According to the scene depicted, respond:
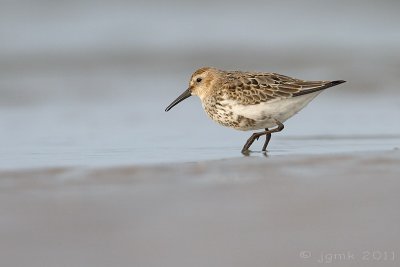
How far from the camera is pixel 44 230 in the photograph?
198 inches

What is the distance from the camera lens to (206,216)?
16.8 feet

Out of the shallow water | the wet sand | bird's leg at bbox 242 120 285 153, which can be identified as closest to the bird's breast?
bird's leg at bbox 242 120 285 153

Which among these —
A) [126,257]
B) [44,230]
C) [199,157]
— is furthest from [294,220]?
[199,157]

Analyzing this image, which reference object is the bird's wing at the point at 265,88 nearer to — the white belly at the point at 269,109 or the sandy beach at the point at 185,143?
the white belly at the point at 269,109

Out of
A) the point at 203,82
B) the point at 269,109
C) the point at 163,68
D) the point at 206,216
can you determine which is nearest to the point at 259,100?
the point at 269,109

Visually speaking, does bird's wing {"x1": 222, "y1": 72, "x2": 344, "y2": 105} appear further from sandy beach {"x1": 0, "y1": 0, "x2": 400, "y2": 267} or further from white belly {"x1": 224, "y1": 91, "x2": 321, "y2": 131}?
sandy beach {"x1": 0, "y1": 0, "x2": 400, "y2": 267}

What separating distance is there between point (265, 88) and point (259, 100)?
162 mm

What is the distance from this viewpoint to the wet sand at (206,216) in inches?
184

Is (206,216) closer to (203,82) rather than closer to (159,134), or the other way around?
(203,82)

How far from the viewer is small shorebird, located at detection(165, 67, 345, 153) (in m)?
7.83

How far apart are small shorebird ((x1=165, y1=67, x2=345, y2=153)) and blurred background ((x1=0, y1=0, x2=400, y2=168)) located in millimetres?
301

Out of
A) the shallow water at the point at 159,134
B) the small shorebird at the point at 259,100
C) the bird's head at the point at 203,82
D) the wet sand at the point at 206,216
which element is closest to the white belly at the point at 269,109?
the small shorebird at the point at 259,100

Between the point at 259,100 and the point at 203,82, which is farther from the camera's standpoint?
the point at 203,82

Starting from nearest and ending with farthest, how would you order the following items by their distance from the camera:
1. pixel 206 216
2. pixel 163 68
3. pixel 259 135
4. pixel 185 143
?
1. pixel 206 216
2. pixel 259 135
3. pixel 185 143
4. pixel 163 68
